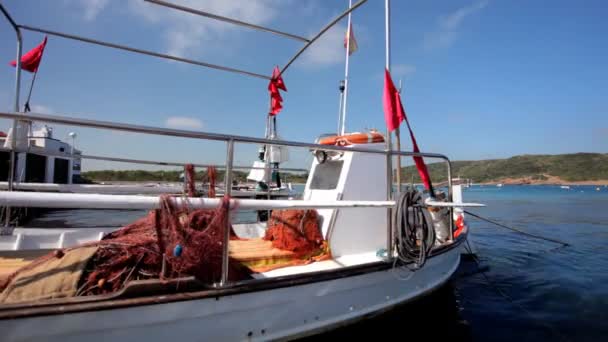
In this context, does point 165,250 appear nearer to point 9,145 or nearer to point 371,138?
point 371,138

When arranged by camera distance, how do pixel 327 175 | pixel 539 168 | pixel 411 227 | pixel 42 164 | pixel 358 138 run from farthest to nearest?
pixel 539 168, pixel 42 164, pixel 327 175, pixel 358 138, pixel 411 227

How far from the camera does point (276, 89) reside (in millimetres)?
6520

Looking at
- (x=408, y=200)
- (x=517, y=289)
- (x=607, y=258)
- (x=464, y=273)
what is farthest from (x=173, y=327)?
(x=607, y=258)

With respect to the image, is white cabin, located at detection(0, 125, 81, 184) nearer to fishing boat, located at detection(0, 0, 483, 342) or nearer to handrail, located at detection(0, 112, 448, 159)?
fishing boat, located at detection(0, 0, 483, 342)

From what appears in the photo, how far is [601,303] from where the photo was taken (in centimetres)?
502

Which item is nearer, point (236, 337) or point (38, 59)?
point (236, 337)

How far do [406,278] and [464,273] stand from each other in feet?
14.0

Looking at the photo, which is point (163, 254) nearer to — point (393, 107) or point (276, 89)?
point (393, 107)

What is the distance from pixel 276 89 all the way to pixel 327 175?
2.66 metres

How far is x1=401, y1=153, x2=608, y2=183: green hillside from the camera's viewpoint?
76656 mm

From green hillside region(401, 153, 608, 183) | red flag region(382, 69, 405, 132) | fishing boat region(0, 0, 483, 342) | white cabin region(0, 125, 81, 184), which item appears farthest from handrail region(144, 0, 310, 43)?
green hillside region(401, 153, 608, 183)

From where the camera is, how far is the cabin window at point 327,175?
4.70 m

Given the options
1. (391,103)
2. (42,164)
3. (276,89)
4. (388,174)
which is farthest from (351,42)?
(42,164)

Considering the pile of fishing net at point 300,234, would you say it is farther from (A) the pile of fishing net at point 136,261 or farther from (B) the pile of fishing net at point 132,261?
(B) the pile of fishing net at point 132,261
